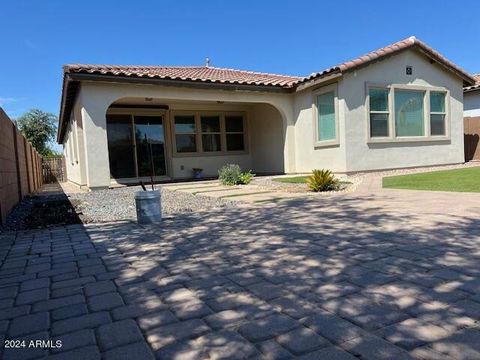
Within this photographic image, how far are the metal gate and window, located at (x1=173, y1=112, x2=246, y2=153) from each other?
14916mm

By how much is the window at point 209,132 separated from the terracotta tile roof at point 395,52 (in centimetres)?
499

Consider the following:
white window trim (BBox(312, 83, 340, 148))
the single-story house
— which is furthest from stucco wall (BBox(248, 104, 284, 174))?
the single-story house

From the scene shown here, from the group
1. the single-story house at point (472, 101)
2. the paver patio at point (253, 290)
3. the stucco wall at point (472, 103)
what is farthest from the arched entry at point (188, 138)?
the paver patio at point (253, 290)

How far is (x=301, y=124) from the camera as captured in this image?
14.4 m

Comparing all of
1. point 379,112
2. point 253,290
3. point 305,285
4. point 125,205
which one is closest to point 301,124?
point 379,112

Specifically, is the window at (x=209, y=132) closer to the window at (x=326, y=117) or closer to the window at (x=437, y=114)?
the window at (x=326, y=117)

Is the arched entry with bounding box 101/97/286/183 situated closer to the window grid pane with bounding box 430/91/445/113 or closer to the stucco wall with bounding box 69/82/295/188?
the stucco wall with bounding box 69/82/295/188

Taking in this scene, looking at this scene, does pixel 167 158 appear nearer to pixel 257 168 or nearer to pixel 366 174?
pixel 257 168

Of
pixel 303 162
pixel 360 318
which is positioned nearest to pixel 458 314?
pixel 360 318

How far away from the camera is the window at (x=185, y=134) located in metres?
16.5

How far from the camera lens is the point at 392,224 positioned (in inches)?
204

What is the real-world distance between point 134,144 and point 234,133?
176 inches

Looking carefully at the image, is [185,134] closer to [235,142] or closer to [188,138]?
[188,138]

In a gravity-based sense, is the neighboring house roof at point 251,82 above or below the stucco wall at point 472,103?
above
